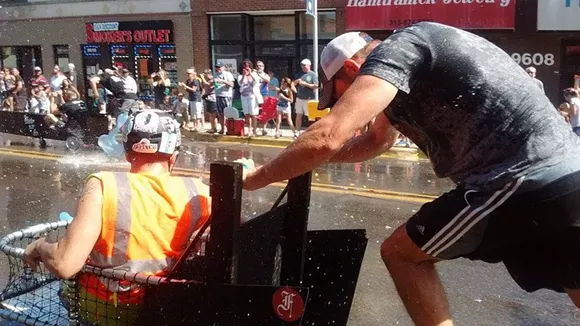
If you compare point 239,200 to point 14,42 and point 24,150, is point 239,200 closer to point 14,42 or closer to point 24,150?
point 24,150

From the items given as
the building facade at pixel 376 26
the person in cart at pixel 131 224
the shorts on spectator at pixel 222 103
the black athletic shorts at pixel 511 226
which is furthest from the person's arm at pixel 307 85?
the black athletic shorts at pixel 511 226

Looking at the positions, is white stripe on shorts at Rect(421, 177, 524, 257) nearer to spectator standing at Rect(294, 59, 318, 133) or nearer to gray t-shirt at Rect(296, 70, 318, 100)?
spectator standing at Rect(294, 59, 318, 133)

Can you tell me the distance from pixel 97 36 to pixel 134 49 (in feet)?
5.97

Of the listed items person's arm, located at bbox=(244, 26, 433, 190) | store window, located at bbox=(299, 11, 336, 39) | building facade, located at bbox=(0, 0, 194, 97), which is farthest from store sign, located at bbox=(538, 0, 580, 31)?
person's arm, located at bbox=(244, 26, 433, 190)

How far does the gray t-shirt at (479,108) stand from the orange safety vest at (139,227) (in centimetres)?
94

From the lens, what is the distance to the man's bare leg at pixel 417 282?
2350 millimetres

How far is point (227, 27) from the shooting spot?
2058 cm

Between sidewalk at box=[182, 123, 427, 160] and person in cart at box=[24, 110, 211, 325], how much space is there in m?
9.96

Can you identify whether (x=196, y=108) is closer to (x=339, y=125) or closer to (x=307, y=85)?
(x=307, y=85)

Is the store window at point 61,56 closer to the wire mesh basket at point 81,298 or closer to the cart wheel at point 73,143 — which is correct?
the cart wheel at point 73,143

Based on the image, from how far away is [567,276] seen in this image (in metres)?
2.38

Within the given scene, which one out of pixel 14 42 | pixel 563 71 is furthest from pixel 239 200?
pixel 14 42

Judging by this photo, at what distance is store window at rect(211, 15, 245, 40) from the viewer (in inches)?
797

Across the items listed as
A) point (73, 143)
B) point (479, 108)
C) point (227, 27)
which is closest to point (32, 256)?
point (479, 108)
